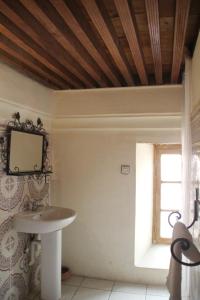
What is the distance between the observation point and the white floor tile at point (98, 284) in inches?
110

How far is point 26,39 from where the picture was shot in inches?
69.4

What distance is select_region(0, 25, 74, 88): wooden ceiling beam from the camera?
1643 mm

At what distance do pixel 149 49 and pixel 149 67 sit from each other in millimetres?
486

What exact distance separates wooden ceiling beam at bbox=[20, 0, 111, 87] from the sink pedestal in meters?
1.51

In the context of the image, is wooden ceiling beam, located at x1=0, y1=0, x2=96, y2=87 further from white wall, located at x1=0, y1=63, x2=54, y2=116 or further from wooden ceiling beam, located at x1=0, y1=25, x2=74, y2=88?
white wall, located at x1=0, y1=63, x2=54, y2=116

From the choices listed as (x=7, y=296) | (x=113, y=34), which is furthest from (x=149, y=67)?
(x=7, y=296)

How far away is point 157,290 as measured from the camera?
2.75 meters

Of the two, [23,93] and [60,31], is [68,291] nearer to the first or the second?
[23,93]

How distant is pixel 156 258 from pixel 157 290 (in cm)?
38

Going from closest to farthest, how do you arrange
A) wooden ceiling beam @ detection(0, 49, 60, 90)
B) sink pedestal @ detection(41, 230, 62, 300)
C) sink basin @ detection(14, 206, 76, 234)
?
1. wooden ceiling beam @ detection(0, 49, 60, 90)
2. sink basin @ detection(14, 206, 76, 234)
3. sink pedestal @ detection(41, 230, 62, 300)

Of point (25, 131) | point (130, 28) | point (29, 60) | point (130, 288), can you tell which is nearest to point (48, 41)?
point (29, 60)

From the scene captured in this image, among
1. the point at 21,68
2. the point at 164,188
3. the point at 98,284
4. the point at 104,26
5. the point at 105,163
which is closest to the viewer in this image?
the point at 104,26

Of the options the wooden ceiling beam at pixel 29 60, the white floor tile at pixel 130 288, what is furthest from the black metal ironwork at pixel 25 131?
the white floor tile at pixel 130 288

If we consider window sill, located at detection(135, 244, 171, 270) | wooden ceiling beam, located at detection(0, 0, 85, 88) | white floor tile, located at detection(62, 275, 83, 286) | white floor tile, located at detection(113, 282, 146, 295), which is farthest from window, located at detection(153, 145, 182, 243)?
wooden ceiling beam, located at detection(0, 0, 85, 88)
